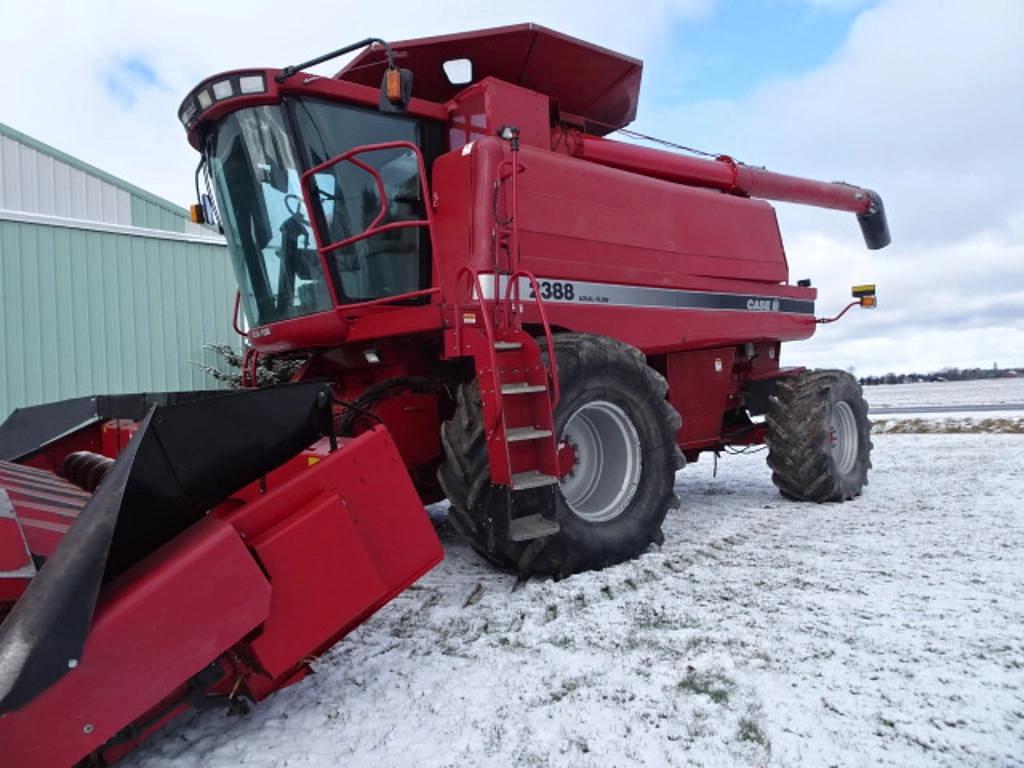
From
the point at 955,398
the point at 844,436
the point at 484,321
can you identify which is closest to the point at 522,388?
→ the point at 484,321

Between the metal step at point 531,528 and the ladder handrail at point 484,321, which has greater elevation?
the ladder handrail at point 484,321

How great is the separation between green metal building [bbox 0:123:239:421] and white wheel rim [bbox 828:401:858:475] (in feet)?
25.6

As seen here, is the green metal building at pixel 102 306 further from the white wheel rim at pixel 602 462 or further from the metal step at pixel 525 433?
the metal step at pixel 525 433

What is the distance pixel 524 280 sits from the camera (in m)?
4.07

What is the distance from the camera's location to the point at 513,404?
3451 mm

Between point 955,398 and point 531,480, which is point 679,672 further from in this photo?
point 955,398

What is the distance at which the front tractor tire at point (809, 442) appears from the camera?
5781mm

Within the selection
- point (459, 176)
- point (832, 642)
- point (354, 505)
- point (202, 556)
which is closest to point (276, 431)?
point (354, 505)

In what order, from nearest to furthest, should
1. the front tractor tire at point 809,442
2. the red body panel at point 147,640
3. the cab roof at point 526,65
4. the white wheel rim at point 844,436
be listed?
the red body panel at point 147,640, the cab roof at point 526,65, the front tractor tire at point 809,442, the white wheel rim at point 844,436

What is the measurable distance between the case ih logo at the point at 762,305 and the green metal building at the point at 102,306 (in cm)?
721

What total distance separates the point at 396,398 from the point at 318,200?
3.89 ft

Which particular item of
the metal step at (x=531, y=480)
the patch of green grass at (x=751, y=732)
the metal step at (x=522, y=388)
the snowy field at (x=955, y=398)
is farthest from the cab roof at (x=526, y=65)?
the snowy field at (x=955, y=398)

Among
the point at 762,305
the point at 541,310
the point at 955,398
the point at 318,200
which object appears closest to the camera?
the point at 541,310

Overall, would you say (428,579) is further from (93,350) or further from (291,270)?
(93,350)
